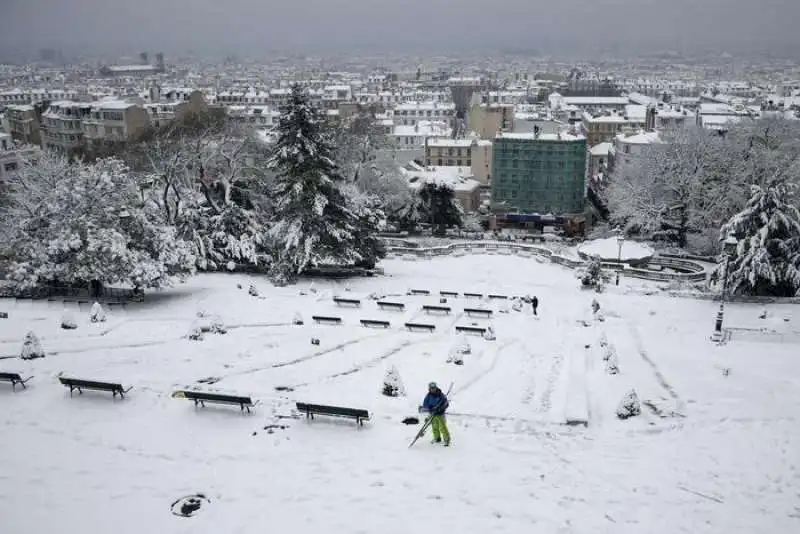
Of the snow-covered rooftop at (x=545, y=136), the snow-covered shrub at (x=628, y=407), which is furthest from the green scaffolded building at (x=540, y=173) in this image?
the snow-covered shrub at (x=628, y=407)

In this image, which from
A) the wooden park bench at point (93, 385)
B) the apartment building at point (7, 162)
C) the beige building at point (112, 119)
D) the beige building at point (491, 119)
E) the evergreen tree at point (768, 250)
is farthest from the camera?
the beige building at point (491, 119)

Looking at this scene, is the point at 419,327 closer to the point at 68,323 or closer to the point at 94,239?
the point at 68,323

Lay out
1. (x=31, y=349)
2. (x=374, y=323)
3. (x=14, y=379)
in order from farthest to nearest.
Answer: (x=374, y=323)
(x=31, y=349)
(x=14, y=379)

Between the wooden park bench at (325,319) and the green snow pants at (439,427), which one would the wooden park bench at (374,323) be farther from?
the green snow pants at (439,427)

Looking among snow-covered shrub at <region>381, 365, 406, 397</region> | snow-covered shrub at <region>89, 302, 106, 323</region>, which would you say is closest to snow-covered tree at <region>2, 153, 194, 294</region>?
snow-covered shrub at <region>89, 302, 106, 323</region>

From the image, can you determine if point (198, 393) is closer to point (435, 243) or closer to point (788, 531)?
point (788, 531)

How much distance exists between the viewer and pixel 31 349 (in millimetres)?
20625

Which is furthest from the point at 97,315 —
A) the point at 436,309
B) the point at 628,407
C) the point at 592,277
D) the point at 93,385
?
the point at 592,277

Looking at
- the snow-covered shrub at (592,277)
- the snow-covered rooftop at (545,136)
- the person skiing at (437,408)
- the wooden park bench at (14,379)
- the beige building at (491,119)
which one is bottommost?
the snow-covered shrub at (592,277)

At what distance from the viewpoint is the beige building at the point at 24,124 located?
101 m

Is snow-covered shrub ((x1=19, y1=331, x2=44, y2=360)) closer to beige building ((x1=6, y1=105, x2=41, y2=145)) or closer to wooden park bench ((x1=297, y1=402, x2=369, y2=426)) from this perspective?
wooden park bench ((x1=297, y1=402, x2=369, y2=426))

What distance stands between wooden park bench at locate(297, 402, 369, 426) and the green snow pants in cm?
174

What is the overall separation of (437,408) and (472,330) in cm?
1051

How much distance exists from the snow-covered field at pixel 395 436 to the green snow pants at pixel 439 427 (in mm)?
340
